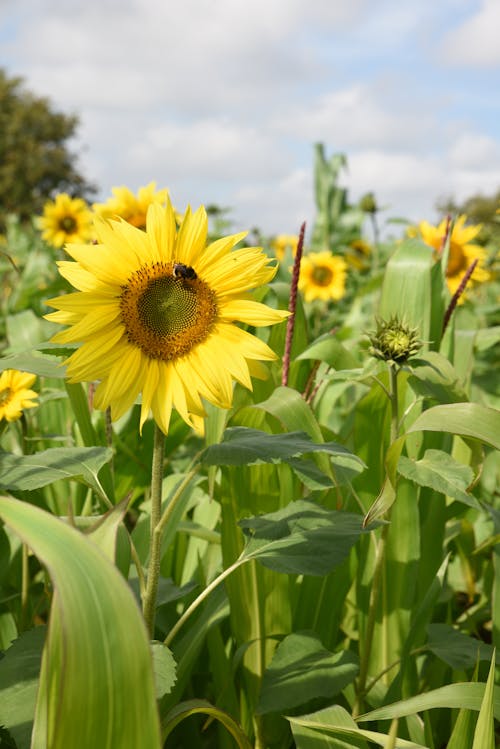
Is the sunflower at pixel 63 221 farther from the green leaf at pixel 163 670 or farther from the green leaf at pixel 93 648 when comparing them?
the green leaf at pixel 93 648

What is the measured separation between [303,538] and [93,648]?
553 millimetres

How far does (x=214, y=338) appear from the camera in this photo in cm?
111

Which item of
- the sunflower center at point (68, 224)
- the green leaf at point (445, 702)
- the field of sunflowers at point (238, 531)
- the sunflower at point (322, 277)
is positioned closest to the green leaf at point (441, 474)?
the field of sunflowers at point (238, 531)

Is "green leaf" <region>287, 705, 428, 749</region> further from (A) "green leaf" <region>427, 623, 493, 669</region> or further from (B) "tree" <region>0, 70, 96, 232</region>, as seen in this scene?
(B) "tree" <region>0, 70, 96, 232</region>

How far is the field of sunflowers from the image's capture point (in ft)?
2.28

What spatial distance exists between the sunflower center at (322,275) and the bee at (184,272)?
3.66m

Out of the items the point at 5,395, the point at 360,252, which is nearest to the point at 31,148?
the point at 360,252

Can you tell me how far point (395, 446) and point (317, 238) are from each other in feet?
20.9

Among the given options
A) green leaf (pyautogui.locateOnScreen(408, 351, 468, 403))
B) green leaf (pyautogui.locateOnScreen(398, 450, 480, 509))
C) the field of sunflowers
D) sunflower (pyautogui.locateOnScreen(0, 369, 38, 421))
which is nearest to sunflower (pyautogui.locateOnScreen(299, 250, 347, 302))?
the field of sunflowers

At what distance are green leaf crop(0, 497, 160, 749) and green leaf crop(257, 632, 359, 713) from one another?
594 mm

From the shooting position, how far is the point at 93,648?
0.62 metres

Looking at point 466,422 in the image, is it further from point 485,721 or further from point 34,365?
point 34,365

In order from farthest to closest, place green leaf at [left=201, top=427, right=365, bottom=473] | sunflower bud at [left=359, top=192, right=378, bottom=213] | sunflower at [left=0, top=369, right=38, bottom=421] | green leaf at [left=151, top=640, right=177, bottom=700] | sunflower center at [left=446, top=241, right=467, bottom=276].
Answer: sunflower bud at [left=359, top=192, right=378, bottom=213], sunflower center at [left=446, top=241, right=467, bottom=276], sunflower at [left=0, top=369, right=38, bottom=421], green leaf at [left=201, top=427, right=365, bottom=473], green leaf at [left=151, top=640, right=177, bottom=700]

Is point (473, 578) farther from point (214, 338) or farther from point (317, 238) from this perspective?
point (317, 238)
